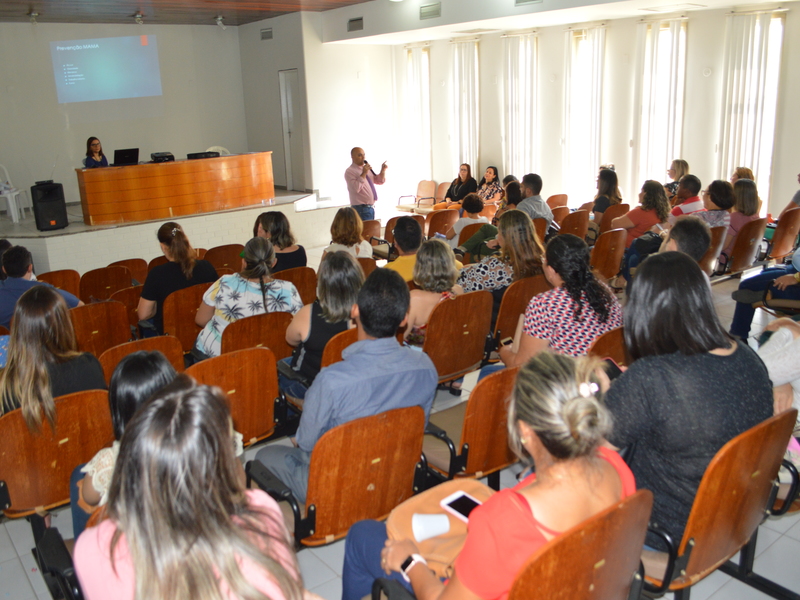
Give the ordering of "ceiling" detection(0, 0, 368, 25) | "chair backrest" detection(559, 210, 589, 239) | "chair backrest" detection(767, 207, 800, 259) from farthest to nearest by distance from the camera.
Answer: "ceiling" detection(0, 0, 368, 25) < "chair backrest" detection(559, 210, 589, 239) < "chair backrest" detection(767, 207, 800, 259)

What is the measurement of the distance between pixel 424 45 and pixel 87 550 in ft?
36.8

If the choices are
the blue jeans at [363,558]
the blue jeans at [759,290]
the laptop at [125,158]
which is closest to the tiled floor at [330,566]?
the blue jeans at [363,558]

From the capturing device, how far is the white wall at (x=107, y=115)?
10.5 meters

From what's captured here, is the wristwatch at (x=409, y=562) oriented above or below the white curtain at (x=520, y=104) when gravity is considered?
below

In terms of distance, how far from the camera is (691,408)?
6.02ft

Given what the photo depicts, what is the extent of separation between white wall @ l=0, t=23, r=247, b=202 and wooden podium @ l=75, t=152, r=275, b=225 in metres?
2.53

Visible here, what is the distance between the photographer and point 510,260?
13.9 ft

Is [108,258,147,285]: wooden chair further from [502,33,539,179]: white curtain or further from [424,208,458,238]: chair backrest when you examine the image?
[502,33,539,179]: white curtain

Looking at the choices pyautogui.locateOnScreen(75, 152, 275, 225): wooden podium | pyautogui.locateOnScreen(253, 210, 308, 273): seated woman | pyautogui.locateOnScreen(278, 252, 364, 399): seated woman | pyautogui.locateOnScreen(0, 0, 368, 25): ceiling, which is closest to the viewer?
pyautogui.locateOnScreen(278, 252, 364, 399): seated woman

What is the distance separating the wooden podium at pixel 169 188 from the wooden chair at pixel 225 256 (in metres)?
3.46

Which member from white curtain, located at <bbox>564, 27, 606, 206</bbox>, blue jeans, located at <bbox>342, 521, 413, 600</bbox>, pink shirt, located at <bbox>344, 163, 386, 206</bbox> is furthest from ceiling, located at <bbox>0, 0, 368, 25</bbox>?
blue jeans, located at <bbox>342, 521, 413, 600</bbox>

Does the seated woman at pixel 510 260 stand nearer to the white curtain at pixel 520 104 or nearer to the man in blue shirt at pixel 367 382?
the man in blue shirt at pixel 367 382

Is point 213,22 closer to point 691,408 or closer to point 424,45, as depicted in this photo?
point 424,45

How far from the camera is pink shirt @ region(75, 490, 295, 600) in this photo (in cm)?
133
